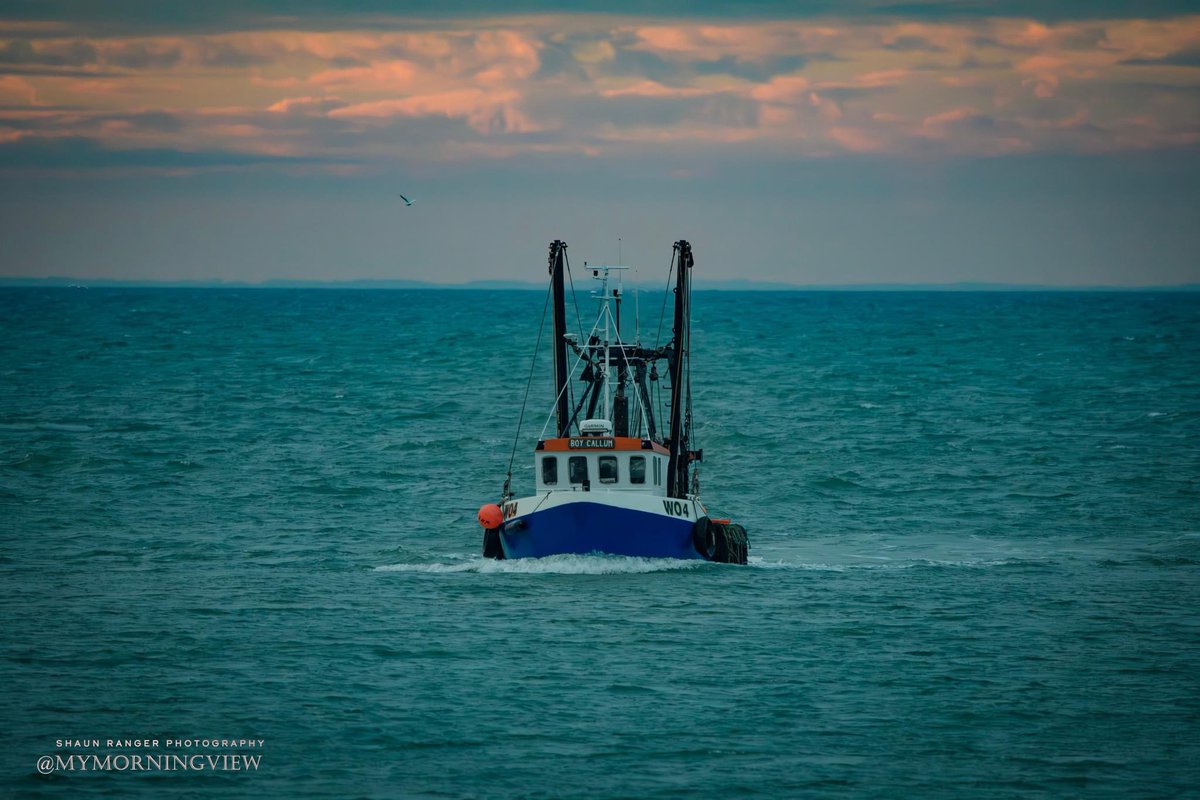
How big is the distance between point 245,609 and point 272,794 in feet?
47.3

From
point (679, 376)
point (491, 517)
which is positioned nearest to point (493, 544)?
point (491, 517)

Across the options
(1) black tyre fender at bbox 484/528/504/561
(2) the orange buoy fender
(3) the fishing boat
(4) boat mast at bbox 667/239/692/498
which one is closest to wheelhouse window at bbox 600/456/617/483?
(3) the fishing boat

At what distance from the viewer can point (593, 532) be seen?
44219mm

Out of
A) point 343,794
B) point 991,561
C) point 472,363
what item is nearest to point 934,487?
point 991,561

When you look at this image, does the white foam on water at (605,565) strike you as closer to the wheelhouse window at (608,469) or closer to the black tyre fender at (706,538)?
the black tyre fender at (706,538)

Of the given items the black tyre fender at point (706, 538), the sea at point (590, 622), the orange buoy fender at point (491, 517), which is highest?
the orange buoy fender at point (491, 517)

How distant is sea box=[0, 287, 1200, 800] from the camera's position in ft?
88.6

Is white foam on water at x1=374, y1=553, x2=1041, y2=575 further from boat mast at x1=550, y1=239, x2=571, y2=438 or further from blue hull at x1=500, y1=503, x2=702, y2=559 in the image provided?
boat mast at x1=550, y1=239, x2=571, y2=438

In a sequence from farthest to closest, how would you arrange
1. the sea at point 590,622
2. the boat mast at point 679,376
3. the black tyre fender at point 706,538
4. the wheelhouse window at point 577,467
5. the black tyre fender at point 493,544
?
the boat mast at point 679,376 < the black tyre fender at point 493,544 < the black tyre fender at point 706,538 < the wheelhouse window at point 577,467 < the sea at point 590,622

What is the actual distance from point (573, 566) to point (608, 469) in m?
3.30

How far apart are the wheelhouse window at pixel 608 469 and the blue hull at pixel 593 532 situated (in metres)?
1.93

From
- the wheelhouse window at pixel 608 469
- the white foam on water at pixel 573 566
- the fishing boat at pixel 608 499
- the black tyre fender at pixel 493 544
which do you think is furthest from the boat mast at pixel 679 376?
the black tyre fender at pixel 493 544

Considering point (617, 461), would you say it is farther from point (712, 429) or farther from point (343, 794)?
point (712, 429)

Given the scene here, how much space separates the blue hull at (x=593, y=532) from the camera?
145 feet
